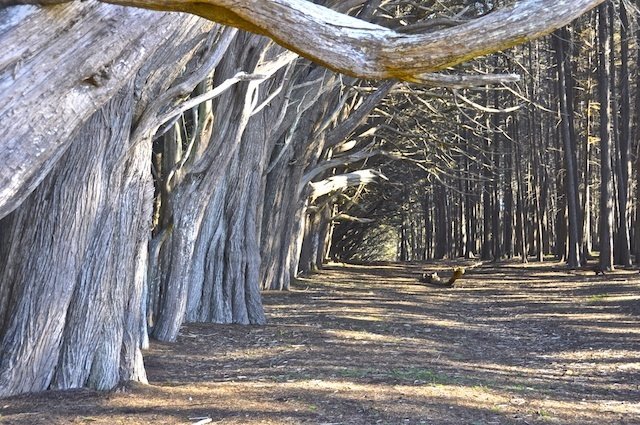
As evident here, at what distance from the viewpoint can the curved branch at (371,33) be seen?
3967 millimetres

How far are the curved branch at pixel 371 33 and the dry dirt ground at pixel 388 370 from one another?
4.06 m

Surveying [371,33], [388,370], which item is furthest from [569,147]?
[371,33]

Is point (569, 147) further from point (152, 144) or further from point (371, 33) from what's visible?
point (371, 33)

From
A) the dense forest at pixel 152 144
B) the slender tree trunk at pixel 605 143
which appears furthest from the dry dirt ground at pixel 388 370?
the slender tree trunk at pixel 605 143

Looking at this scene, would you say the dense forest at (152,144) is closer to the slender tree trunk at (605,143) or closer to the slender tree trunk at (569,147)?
the slender tree trunk at (605,143)

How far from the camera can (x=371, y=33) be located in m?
4.02

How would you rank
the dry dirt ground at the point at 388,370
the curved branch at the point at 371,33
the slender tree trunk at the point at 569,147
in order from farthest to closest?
1. the slender tree trunk at the point at 569,147
2. the dry dirt ground at the point at 388,370
3. the curved branch at the point at 371,33

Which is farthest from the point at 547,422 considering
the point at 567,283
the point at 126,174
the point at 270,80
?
the point at 567,283

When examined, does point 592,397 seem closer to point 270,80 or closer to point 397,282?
point 270,80

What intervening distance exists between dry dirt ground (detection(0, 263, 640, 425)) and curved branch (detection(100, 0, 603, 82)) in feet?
13.3

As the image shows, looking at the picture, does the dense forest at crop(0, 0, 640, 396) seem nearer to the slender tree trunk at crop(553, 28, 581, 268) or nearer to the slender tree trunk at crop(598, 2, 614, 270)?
the slender tree trunk at crop(598, 2, 614, 270)

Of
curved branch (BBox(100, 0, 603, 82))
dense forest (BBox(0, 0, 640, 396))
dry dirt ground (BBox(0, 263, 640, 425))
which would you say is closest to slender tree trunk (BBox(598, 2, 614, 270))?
dense forest (BBox(0, 0, 640, 396))

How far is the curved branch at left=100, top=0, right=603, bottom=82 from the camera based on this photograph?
156 inches

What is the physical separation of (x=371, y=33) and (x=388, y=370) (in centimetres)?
661
